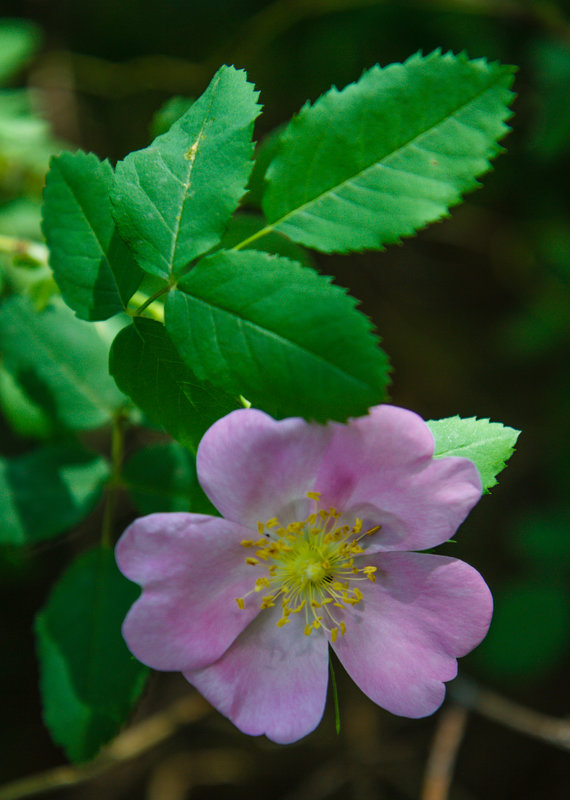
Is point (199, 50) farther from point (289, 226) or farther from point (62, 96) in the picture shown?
point (289, 226)

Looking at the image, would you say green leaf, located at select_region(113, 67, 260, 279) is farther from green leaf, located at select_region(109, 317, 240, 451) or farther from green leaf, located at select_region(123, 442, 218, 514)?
green leaf, located at select_region(123, 442, 218, 514)

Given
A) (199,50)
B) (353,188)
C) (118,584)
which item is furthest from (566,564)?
(199,50)

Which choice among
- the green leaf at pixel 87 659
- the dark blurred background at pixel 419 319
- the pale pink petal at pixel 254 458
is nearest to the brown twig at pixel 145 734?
the dark blurred background at pixel 419 319

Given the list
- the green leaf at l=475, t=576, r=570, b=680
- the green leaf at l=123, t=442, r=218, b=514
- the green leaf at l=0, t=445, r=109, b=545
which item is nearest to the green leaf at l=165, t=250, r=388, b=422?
the green leaf at l=123, t=442, r=218, b=514

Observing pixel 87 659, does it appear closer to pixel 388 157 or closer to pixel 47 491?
pixel 47 491

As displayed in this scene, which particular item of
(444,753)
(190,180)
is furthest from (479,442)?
(444,753)

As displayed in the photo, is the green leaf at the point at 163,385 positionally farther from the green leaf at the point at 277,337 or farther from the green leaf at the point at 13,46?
the green leaf at the point at 13,46
